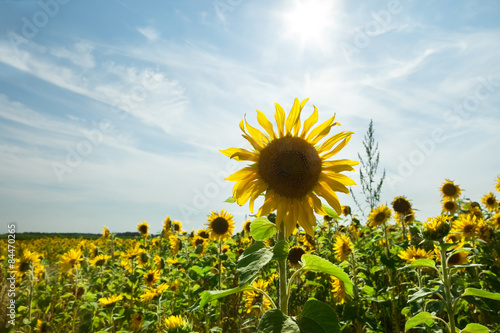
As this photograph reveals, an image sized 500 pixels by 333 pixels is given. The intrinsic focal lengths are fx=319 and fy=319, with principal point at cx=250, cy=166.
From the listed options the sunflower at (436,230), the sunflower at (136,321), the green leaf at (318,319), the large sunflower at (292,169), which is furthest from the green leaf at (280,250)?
the sunflower at (136,321)

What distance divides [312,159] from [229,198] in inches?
22.1

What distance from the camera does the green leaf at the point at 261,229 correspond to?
1.58 m

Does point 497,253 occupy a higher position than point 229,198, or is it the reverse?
point 229,198

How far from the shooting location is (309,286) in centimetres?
539

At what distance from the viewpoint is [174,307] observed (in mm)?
5125

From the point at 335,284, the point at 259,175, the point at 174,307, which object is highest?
the point at 259,175

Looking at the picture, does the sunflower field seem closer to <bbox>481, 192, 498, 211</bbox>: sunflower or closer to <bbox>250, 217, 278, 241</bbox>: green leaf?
<bbox>250, 217, 278, 241</bbox>: green leaf

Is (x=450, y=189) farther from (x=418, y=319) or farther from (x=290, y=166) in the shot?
(x=290, y=166)

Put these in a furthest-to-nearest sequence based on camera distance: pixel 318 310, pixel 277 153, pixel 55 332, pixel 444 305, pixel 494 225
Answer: pixel 494 225 < pixel 55 332 < pixel 444 305 < pixel 277 153 < pixel 318 310

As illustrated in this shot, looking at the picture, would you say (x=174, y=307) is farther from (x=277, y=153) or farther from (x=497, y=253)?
(x=497, y=253)

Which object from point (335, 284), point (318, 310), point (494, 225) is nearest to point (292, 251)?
point (335, 284)

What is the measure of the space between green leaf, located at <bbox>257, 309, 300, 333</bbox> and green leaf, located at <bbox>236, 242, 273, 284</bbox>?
18 centimetres

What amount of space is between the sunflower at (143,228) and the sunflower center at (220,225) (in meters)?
4.05

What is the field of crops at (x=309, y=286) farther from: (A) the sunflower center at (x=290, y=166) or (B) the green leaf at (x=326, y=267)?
(A) the sunflower center at (x=290, y=166)
